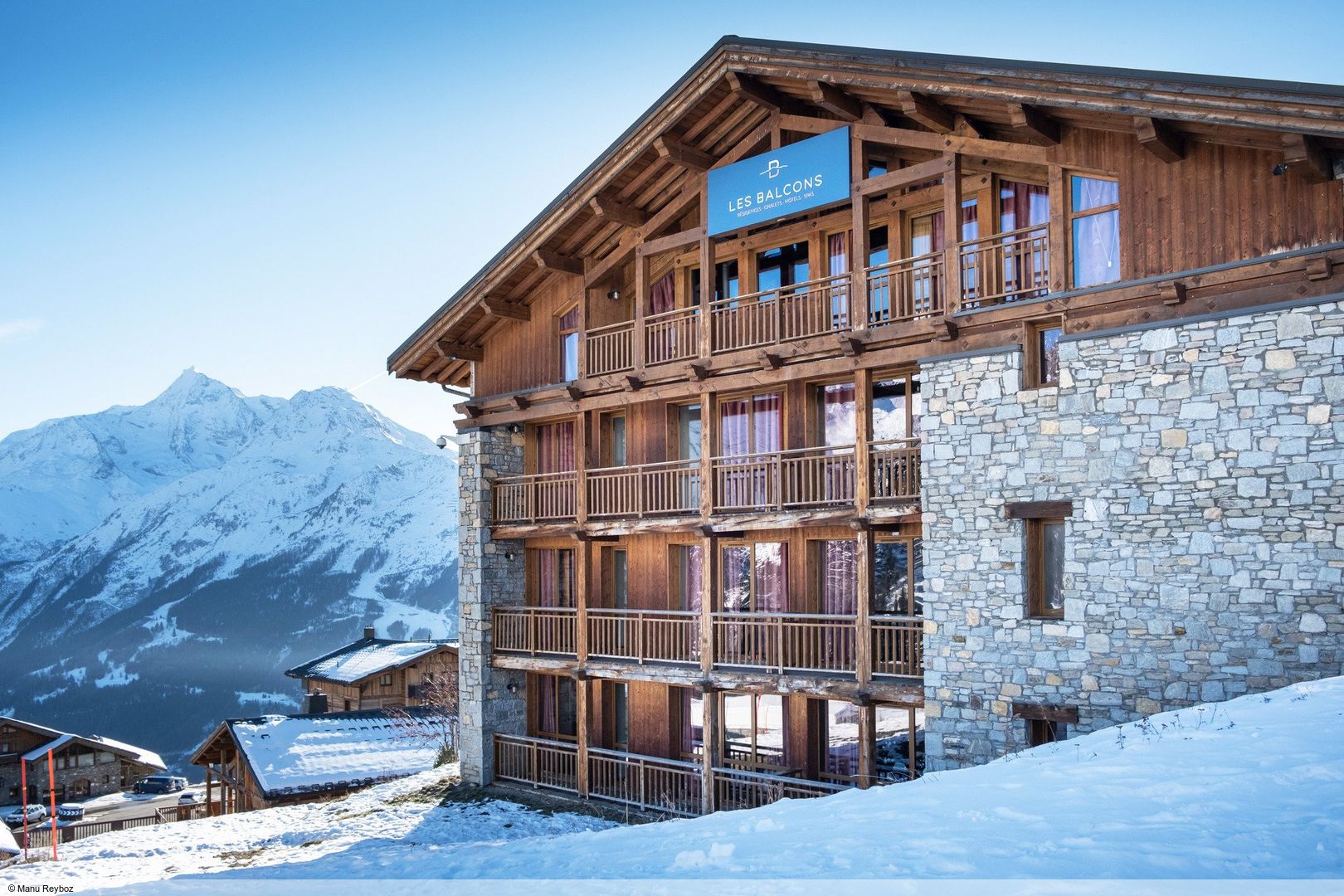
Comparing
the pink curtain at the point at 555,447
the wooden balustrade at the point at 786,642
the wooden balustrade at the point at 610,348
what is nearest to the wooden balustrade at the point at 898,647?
the wooden balustrade at the point at 786,642

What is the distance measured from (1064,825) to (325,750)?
25331 millimetres

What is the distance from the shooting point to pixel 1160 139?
40.8 feet

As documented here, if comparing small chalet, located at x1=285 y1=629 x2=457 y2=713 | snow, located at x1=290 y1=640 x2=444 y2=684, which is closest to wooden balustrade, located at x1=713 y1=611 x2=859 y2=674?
small chalet, located at x1=285 y1=629 x2=457 y2=713

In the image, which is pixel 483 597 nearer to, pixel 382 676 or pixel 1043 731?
pixel 1043 731

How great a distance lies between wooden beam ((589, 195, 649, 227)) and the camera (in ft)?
60.3

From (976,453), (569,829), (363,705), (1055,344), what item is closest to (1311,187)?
(1055,344)

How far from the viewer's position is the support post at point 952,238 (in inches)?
567

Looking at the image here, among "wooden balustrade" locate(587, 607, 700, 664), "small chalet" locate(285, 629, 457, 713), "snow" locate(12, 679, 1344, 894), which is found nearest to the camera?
"snow" locate(12, 679, 1344, 894)

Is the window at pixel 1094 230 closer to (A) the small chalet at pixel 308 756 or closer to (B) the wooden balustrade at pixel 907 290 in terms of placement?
(B) the wooden balustrade at pixel 907 290

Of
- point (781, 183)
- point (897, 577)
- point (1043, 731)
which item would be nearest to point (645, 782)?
point (897, 577)

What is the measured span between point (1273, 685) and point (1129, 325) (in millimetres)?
4240

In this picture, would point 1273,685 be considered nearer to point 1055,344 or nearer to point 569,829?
point 1055,344

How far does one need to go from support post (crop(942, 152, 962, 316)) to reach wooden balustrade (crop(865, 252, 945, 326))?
323mm

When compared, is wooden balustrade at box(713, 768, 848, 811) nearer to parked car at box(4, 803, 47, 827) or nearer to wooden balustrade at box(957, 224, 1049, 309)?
wooden balustrade at box(957, 224, 1049, 309)
